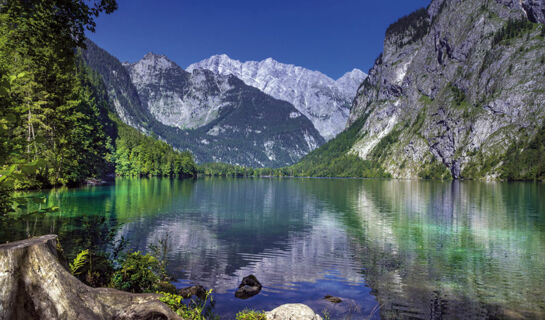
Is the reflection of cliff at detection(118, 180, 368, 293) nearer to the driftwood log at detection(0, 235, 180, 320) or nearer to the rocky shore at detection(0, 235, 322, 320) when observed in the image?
the rocky shore at detection(0, 235, 322, 320)

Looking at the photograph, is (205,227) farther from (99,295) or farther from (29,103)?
(99,295)

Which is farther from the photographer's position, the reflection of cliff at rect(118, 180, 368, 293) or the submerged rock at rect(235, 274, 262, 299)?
the reflection of cliff at rect(118, 180, 368, 293)

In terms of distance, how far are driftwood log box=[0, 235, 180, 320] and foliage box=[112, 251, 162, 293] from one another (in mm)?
8642

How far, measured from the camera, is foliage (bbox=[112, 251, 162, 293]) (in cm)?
1565

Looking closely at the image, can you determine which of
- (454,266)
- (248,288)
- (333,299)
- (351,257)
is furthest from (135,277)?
(454,266)

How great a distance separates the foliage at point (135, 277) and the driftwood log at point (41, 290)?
8.64m

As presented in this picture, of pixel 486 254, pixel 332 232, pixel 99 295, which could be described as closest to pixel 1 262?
pixel 99 295

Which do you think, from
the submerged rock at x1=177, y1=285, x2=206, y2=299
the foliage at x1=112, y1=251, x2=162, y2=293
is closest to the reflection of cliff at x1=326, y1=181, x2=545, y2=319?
the submerged rock at x1=177, y1=285, x2=206, y2=299

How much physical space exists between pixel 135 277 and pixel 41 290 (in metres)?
10.00

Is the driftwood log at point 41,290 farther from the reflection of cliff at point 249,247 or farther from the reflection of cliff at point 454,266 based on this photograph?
the reflection of cliff at point 454,266

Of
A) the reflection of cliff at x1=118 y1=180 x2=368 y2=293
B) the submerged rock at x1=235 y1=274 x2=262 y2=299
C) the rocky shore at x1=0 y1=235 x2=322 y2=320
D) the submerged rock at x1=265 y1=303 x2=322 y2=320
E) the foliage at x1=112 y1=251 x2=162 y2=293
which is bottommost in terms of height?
the reflection of cliff at x1=118 y1=180 x2=368 y2=293

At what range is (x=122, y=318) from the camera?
7961 mm

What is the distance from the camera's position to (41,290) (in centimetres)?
682

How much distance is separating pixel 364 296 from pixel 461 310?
5.71 meters
